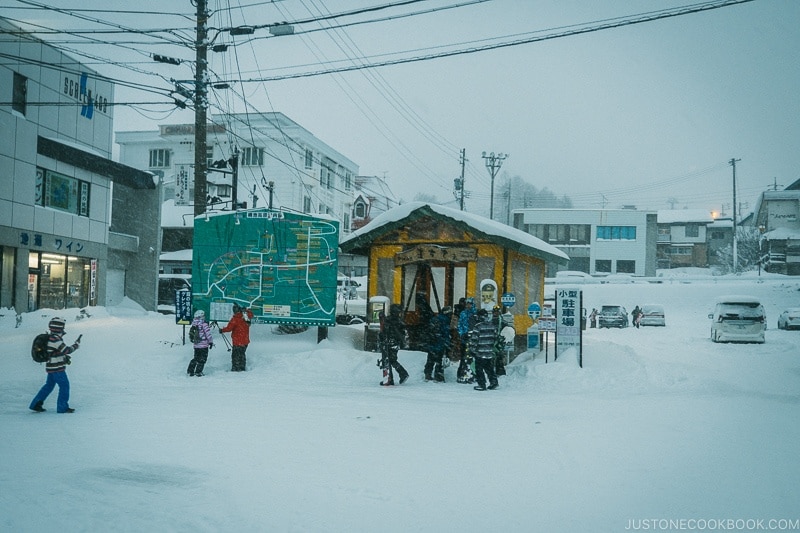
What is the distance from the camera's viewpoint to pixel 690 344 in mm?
24562

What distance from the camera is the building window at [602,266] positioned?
192ft

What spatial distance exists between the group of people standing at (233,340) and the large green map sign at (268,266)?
4.51ft

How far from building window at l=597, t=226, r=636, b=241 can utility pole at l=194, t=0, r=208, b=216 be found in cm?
4745

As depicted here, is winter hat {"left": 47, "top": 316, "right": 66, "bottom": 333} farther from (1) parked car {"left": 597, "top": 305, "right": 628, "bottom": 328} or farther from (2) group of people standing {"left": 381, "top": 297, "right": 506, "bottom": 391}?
(1) parked car {"left": 597, "top": 305, "right": 628, "bottom": 328}

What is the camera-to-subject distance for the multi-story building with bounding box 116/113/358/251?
42.4 meters

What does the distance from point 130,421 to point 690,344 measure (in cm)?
2210

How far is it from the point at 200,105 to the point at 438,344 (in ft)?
30.9

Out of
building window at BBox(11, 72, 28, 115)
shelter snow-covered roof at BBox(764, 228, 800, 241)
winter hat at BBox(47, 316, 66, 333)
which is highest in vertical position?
building window at BBox(11, 72, 28, 115)

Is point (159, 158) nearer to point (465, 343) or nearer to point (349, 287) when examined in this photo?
point (349, 287)

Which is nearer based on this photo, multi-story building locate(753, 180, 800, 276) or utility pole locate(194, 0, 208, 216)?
utility pole locate(194, 0, 208, 216)

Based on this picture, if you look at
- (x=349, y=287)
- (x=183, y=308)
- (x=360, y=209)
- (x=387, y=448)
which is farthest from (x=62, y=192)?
(x=387, y=448)

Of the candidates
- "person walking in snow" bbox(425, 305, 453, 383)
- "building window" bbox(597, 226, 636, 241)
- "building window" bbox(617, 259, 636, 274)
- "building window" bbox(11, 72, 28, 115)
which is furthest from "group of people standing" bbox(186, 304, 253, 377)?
"building window" bbox(617, 259, 636, 274)

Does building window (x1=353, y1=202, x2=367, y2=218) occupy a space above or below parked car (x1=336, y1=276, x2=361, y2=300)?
above

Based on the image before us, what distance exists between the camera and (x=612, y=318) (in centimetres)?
3594
